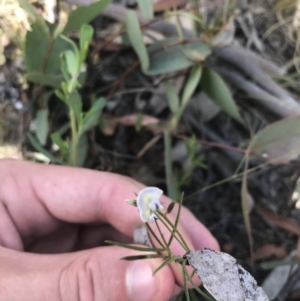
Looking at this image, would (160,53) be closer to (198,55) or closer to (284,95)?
(198,55)

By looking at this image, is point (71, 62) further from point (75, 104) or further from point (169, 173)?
point (169, 173)

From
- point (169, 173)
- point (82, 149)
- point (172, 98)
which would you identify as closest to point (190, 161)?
point (169, 173)

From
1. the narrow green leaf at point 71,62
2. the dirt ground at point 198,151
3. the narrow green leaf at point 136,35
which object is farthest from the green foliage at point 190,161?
the narrow green leaf at point 71,62

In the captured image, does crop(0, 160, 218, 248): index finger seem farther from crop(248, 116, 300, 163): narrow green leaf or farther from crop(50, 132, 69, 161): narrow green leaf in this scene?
crop(248, 116, 300, 163): narrow green leaf

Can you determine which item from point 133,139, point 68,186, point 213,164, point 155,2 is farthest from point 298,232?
point 155,2

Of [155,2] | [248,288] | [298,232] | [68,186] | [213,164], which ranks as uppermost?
[155,2]

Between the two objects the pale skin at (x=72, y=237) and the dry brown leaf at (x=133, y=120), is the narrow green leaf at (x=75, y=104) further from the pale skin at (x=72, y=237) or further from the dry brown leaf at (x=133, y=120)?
the dry brown leaf at (x=133, y=120)
